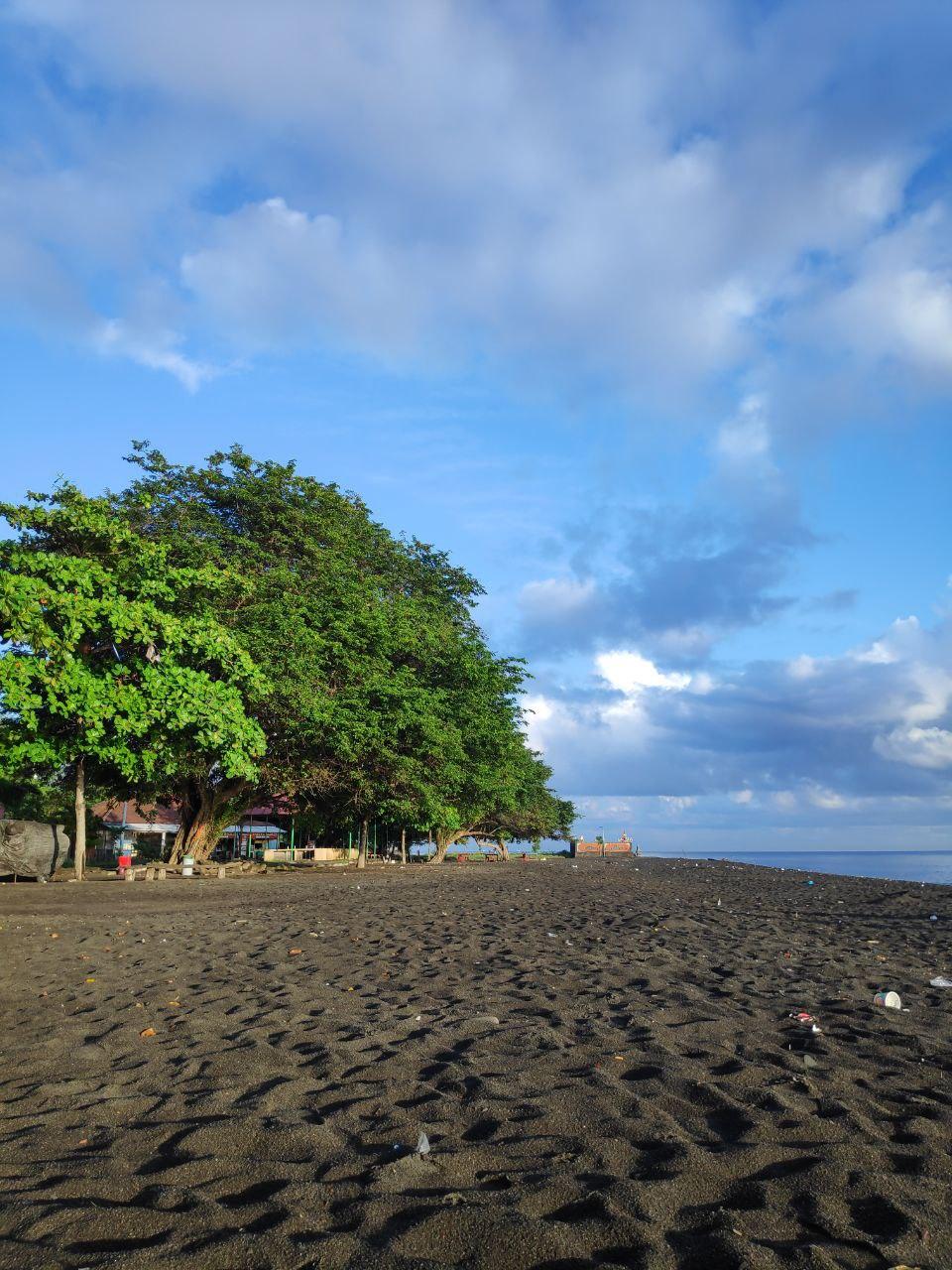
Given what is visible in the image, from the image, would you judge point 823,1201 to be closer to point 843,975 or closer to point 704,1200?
point 704,1200

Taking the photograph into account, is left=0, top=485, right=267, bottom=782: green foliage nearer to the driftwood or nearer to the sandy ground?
the driftwood

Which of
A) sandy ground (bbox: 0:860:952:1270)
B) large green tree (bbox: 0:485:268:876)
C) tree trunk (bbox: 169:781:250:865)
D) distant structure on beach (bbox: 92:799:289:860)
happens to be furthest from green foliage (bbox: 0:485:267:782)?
distant structure on beach (bbox: 92:799:289:860)

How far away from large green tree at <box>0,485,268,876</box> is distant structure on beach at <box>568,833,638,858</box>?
5705cm

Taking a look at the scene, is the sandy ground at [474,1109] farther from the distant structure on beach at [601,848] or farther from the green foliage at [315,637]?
the distant structure on beach at [601,848]

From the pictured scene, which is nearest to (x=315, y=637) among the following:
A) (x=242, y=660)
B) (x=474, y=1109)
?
(x=242, y=660)

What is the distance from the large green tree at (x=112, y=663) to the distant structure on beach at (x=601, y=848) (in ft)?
187

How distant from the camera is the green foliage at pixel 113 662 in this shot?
18.9 m

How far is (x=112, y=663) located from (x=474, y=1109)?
19.2 meters

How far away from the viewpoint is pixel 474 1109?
447cm

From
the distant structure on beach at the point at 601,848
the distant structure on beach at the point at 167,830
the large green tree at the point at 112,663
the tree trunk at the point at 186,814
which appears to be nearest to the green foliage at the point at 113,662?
the large green tree at the point at 112,663

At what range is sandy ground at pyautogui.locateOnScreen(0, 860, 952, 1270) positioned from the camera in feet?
10.1

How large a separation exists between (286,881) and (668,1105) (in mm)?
22843

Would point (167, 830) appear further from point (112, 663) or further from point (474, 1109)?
point (474, 1109)

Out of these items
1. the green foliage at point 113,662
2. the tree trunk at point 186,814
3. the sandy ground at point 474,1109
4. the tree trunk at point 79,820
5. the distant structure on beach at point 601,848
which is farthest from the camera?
the distant structure on beach at point 601,848
